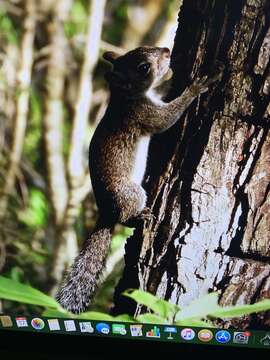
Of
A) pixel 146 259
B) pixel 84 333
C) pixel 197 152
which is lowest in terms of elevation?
pixel 84 333

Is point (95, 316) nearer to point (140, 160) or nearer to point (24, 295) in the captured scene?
point (24, 295)

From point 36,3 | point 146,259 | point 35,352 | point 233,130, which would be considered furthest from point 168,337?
point 36,3

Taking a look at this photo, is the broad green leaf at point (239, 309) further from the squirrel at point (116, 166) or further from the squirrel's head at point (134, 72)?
the squirrel's head at point (134, 72)

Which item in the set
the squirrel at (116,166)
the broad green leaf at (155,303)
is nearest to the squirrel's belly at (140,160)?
the squirrel at (116,166)

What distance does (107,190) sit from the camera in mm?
1423

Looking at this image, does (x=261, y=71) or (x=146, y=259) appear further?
(x=146, y=259)

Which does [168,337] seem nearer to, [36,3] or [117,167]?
[117,167]

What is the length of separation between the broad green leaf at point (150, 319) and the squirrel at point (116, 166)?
0.55 ft

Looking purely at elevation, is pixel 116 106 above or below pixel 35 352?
above

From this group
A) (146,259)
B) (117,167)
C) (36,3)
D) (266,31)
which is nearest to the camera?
(266,31)

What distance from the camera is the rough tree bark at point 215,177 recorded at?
1.16 meters

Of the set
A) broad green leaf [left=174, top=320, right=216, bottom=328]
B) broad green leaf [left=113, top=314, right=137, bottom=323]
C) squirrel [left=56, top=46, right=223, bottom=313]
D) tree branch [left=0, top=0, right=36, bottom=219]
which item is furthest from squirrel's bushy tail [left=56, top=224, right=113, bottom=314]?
tree branch [left=0, top=0, right=36, bottom=219]

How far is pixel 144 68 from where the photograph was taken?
1.46 meters

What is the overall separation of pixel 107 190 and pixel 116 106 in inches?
9.1
